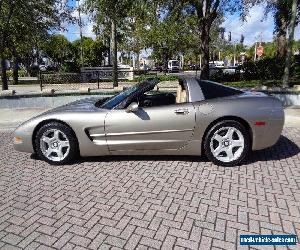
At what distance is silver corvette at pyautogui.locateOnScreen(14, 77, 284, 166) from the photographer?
4945 mm

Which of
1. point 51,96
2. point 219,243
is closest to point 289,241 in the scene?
point 219,243

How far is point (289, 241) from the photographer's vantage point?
307cm

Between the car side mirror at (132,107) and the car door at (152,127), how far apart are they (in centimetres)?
4

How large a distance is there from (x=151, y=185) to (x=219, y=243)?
4.86 ft

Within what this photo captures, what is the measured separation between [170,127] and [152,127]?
0.87ft

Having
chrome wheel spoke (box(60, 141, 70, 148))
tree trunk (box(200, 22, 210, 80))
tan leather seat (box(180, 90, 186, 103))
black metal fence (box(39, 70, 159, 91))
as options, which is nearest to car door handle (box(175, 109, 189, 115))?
tan leather seat (box(180, 90, 186, 103))

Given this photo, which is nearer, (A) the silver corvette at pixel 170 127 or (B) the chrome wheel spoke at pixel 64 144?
(A) the silver corvette at pixel 170 127

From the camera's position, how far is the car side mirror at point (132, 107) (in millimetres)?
4910

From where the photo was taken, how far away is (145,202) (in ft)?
12.7

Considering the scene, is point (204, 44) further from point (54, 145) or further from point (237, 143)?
point (54, 145)

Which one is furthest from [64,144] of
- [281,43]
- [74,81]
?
[281,43]

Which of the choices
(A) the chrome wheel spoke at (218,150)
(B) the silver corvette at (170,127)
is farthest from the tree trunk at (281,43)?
(A) the chrome wheel spoke at (218,150)

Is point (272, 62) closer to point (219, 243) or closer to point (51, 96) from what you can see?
point (51, 96)

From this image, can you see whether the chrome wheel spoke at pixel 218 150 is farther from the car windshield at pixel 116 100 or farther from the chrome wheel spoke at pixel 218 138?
the car windshield at pixel 116 100
